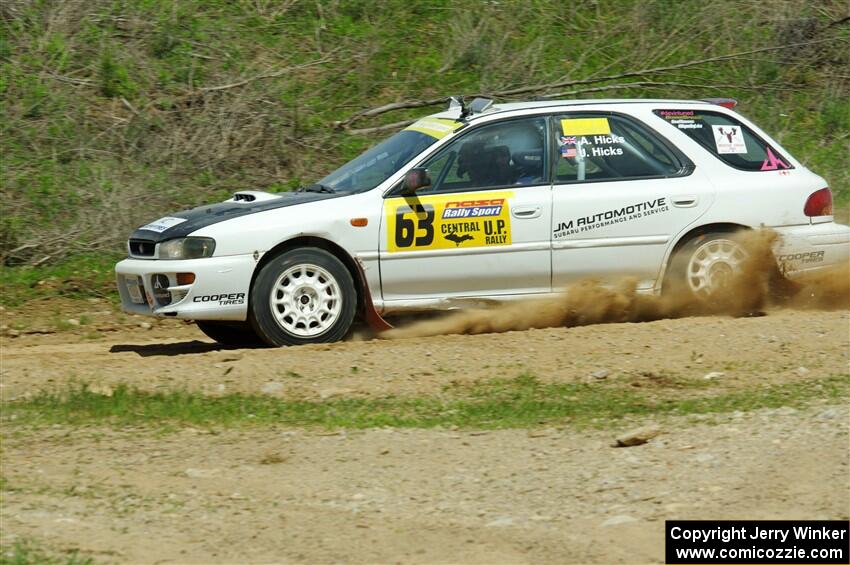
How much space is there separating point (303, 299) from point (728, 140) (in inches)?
133

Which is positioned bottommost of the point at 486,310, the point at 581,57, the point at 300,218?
the point at 486,310

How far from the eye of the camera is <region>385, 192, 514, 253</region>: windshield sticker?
28.1ft

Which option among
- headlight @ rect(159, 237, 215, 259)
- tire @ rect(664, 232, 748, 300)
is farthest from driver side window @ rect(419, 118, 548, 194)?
headlight @ rect(159, 237, 215, 259)

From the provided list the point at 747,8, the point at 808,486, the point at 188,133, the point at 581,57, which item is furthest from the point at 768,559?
the point at 747,8

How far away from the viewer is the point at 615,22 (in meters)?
17.3

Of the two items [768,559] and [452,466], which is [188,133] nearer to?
[452,466]

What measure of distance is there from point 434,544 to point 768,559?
49.7 inches

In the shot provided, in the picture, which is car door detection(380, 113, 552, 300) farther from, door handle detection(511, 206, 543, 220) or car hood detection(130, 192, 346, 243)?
car hood detection(130, 192, 346, 243)

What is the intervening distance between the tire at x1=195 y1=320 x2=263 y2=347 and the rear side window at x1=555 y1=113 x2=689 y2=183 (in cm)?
256

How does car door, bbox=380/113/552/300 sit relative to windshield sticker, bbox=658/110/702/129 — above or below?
below

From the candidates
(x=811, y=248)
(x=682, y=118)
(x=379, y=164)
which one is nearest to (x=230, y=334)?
(x=379, y=164)

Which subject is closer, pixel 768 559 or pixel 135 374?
pixel 768 559

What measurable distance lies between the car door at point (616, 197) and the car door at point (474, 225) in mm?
138

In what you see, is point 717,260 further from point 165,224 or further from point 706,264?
point 165,224
